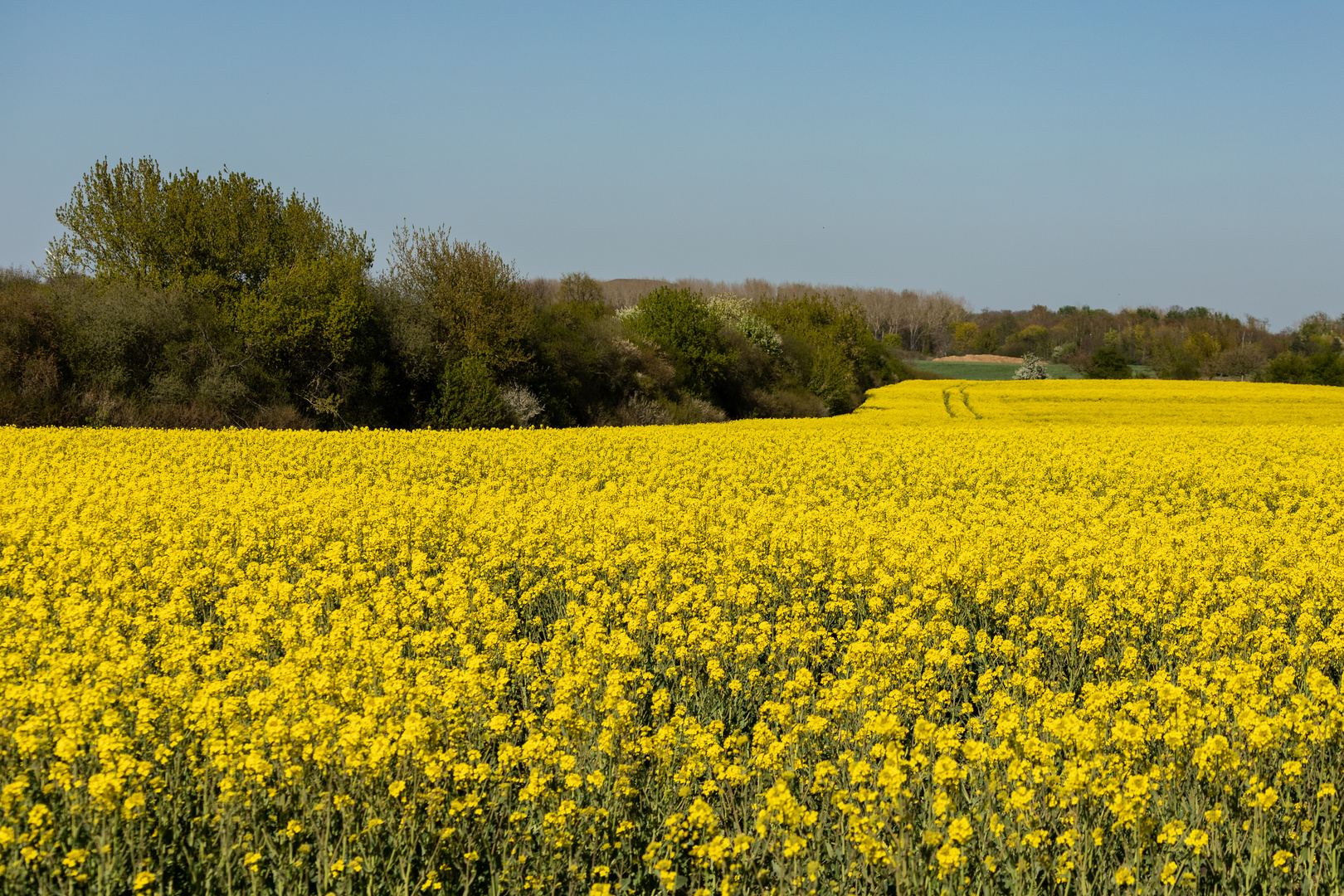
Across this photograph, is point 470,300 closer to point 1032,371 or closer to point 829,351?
Result: point 829,351

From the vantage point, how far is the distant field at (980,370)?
9212cm

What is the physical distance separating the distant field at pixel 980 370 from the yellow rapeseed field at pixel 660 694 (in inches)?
3352

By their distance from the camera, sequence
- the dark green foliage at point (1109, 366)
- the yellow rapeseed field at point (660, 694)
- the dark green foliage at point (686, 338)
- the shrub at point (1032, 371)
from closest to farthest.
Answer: the yellow rapeseed field at point (660, 694) < the dark green foliage at point (686, 338) < the dark green foliage at point (1109, 366) < the shrub at point (1032, 371)

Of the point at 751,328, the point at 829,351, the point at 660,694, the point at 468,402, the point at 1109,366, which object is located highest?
the point at 751,328

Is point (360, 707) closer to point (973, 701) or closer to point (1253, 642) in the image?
point (973, 701)

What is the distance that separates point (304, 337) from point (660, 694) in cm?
3029

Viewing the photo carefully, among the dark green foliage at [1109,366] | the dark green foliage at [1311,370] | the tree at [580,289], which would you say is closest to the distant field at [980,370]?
the dark green foliage at [1109,366]

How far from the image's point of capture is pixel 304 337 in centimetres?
3228

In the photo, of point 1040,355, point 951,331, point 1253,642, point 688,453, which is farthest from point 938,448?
point 951,331

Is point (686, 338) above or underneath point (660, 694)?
above

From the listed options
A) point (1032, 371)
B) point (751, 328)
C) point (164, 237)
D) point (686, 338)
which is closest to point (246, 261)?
point (164, 237)

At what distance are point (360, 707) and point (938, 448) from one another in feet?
57.5

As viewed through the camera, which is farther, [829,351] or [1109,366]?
[1109,366]

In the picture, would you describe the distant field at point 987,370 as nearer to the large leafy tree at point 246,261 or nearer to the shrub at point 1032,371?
the shrub at point 1032,371
